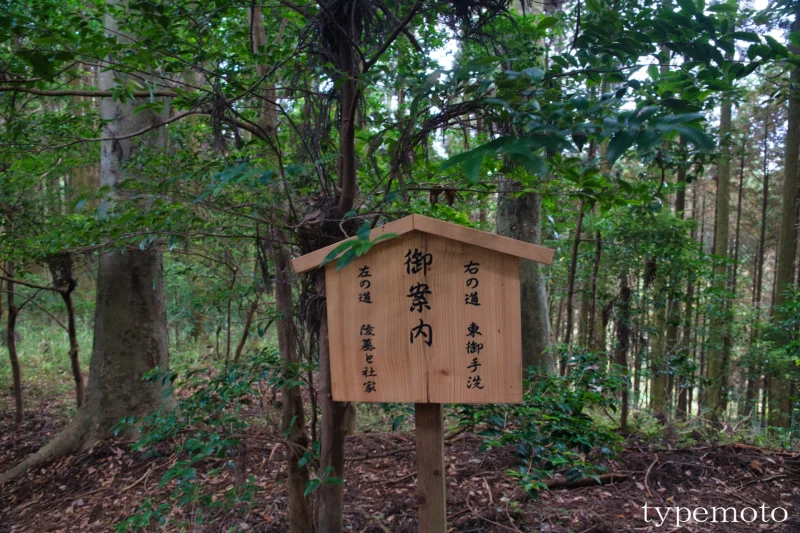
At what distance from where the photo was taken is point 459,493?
364 cm

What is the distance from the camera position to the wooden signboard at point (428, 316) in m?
2.01

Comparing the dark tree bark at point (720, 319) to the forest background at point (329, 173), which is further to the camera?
the dark tree bark at point (720, 319)

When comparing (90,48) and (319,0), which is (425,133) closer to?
(319,0)

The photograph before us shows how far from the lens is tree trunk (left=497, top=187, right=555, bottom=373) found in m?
4.75

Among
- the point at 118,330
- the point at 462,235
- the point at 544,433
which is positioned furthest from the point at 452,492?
the point at 118,330

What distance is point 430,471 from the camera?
2234 mm

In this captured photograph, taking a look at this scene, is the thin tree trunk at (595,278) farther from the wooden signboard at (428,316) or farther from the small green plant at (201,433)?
the small green plant at (201,433)

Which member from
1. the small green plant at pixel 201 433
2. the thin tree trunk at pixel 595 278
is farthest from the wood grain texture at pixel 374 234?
the thin tree trunk at pixel 595 278

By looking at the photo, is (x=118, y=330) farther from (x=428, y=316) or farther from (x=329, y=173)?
(x=428, y=316)

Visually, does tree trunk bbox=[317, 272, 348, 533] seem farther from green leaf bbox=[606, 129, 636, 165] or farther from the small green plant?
green leaf bbox=[606, 129, 636, 165]

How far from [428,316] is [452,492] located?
6.96ft

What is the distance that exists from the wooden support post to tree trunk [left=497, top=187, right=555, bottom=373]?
265cm

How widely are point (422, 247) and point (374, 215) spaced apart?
35cm

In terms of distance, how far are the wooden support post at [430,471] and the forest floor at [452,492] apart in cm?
50
